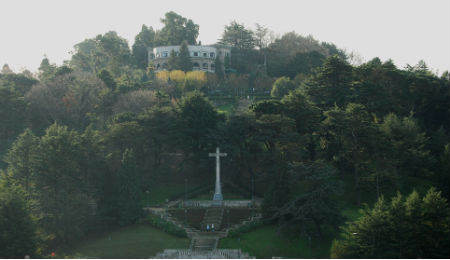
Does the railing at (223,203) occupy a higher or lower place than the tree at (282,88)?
lower

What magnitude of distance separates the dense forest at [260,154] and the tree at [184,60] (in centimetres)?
1501

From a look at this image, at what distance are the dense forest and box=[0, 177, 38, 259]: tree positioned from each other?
8 centimetres

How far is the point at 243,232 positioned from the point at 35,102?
35.3 meters

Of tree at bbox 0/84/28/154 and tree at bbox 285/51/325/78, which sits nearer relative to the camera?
tree at bbox 0/84/28/154

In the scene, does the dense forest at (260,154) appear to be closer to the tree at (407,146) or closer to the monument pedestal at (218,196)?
the tree at (407,146)

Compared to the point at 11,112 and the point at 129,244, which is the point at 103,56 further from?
the point at 129,244

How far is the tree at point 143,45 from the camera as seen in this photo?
109m

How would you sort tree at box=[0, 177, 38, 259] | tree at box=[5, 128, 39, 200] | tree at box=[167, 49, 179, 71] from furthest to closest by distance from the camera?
tree at box=[167, 49, 179, 71] → tree at box=[5, 128, 39, 200] → tree at box=[0, 177, 38, 259]

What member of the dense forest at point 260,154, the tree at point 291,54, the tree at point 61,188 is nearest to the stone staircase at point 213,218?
the dense forest at point 260,154

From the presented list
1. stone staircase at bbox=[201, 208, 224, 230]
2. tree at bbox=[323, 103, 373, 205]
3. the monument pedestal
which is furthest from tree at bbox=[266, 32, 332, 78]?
stone staircase at bbox=[201, 208, 224, 230]

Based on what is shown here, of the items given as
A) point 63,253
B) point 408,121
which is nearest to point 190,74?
point 408,121

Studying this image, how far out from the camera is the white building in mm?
100188

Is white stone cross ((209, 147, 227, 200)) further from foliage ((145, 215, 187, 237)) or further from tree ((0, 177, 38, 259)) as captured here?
tree ((0, 177, 38, 259))

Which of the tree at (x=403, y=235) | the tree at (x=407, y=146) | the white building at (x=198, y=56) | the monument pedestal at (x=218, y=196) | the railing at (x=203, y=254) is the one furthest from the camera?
the white building at (x=198, y=56)
